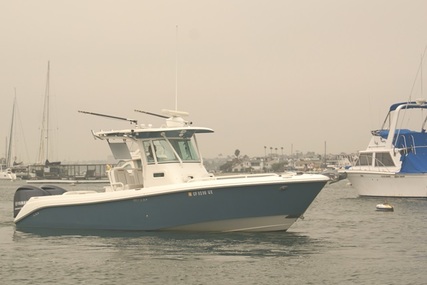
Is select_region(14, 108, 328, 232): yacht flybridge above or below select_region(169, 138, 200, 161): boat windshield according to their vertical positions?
below

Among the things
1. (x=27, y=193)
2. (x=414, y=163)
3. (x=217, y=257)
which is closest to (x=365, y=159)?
(x=414, y=163)

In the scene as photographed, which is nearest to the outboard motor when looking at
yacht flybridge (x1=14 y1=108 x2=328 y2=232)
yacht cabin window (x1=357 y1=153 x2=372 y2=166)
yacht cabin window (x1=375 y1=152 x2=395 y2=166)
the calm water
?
yacht flybridge (x1=14 y1=108 x2=328 y2=232)

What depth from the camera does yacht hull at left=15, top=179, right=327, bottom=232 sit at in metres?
27.3

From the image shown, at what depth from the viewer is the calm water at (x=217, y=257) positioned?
2059 centimetres

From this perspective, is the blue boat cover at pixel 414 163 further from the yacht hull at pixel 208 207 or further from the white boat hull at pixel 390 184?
the yacht hull at pixel 208 207

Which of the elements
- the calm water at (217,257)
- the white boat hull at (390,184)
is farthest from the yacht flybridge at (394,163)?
the calm water at (217,257)

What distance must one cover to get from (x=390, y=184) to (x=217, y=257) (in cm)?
3966

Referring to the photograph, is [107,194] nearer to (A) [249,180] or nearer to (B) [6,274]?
(A) [249,180]

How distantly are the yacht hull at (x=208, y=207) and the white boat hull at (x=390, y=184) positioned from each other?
3349 centimetres

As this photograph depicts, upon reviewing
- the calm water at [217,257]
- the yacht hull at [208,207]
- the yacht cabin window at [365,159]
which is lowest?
the calm water at [217,257]

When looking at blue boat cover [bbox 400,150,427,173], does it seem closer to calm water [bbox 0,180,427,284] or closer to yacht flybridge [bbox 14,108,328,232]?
calm water [bbox 0,180,427,284]

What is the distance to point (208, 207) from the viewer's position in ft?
90.4

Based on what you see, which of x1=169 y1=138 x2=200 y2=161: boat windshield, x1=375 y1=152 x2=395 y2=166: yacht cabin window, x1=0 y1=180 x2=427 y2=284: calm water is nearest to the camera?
x1=0 y1=180 x2=427 y2=284: calm water

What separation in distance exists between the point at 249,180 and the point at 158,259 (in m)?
5.21
